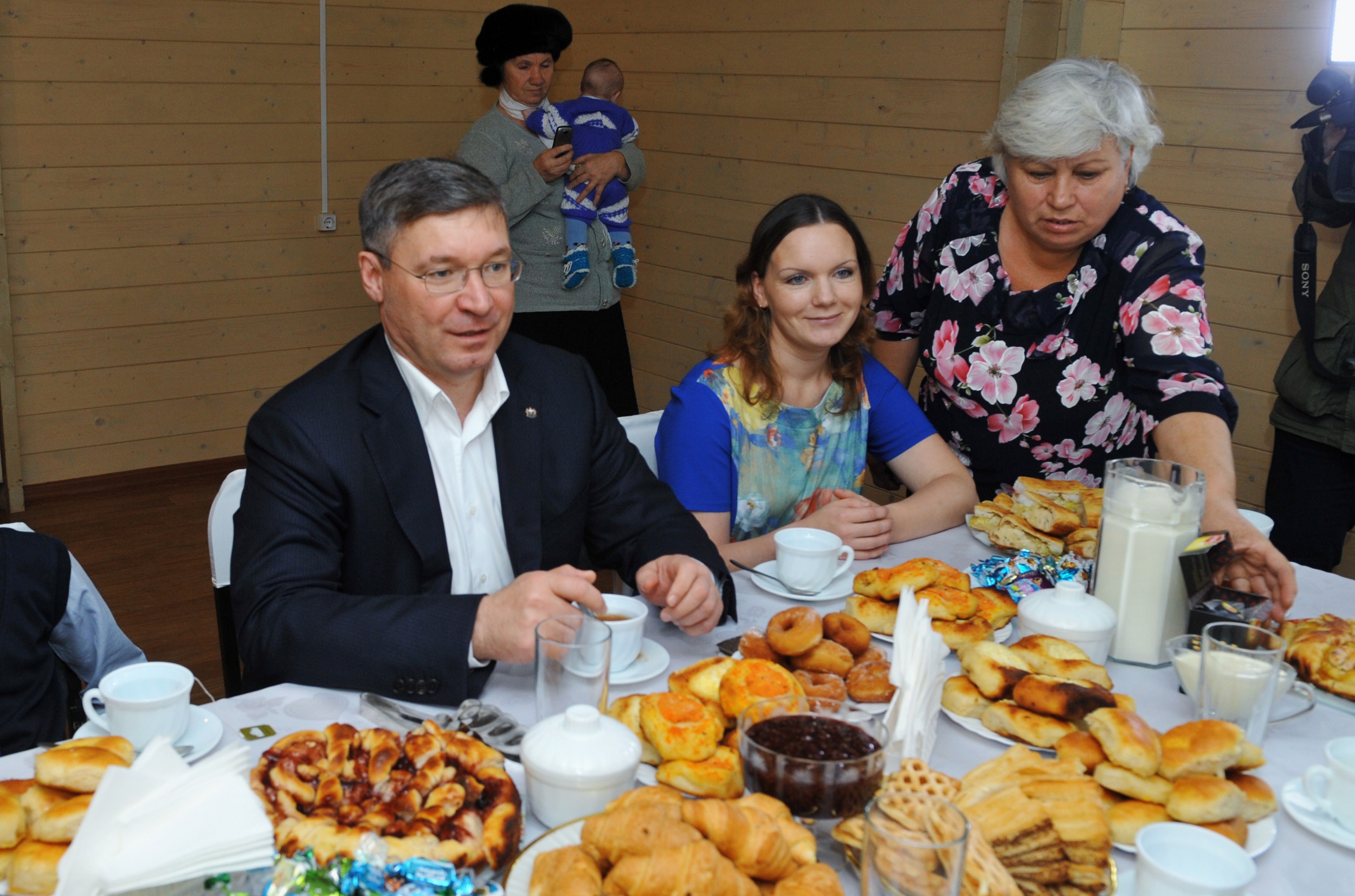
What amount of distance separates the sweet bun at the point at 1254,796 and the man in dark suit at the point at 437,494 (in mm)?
688

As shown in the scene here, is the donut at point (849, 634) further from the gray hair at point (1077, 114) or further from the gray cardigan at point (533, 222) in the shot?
the gray cardigan at point (533, 222)

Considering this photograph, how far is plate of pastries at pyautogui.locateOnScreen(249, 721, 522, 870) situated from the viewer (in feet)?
3.33

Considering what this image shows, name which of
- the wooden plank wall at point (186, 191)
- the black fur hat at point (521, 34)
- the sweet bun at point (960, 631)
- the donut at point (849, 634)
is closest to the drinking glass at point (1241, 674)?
the sweet bun at point (960, 631)

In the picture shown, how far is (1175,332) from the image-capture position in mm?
2150

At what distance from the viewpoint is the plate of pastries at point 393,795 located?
1014 millimetres

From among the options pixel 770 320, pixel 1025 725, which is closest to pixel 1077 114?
pixel 770 320

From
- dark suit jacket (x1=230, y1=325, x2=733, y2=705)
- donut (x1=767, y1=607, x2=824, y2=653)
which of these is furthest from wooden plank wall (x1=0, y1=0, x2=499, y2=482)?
donut (x1=767, y1=607, x2=824, y2=653)

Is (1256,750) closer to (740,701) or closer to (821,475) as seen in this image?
(740,701)

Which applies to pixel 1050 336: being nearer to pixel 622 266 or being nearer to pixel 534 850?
pixel 534 850

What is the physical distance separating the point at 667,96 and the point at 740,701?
4458 millimetres

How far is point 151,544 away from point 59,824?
3.59 m

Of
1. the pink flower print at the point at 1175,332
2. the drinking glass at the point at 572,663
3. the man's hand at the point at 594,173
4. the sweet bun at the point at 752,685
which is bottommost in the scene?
the sweet bun at the point at 752,685

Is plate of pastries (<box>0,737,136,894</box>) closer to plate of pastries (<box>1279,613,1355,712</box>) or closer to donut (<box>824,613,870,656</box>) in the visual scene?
donut (<box>824,613,870,656</box>)

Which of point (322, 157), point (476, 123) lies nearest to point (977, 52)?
point (476, 123)
